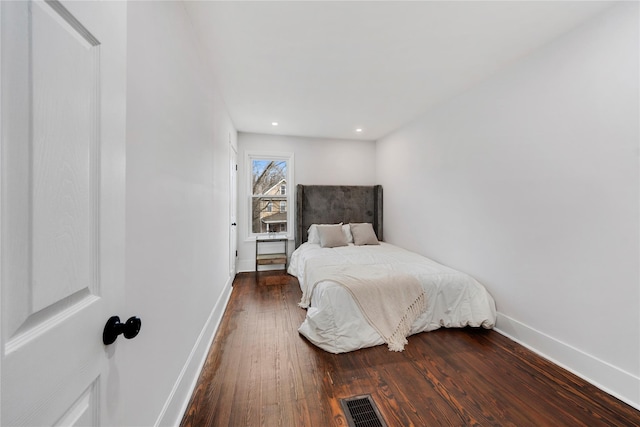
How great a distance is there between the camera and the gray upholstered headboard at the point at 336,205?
4301 mm

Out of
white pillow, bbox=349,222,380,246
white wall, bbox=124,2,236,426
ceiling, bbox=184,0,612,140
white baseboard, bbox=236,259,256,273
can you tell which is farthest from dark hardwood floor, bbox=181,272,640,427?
ceiling, bbox=184,0,612,140

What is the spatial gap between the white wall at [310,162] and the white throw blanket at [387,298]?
7.55ft

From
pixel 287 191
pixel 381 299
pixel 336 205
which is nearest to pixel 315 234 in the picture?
pixel 336 205

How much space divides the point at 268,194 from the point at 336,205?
1279 mm

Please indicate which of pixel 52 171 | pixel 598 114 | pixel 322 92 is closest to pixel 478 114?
pixel 598 114

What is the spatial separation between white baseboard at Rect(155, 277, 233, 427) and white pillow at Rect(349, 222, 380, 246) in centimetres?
243

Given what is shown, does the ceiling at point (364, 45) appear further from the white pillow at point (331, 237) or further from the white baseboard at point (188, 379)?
the white baseboard at point (188, 379)

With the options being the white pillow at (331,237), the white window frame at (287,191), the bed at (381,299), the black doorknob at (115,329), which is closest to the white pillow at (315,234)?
the white pillow at (331,237)

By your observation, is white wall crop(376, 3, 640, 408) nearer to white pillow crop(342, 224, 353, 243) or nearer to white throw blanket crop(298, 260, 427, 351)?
white throw blanket crop(298, 260, 427, 351)

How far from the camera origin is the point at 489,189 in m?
2.42

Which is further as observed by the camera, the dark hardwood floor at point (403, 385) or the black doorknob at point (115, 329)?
the dark hardwood floor at point (403, 385)

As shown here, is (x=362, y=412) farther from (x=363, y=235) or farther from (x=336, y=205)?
(x=336, y=205)

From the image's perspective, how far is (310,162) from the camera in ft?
14.8

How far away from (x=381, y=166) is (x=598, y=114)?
10.0ft
